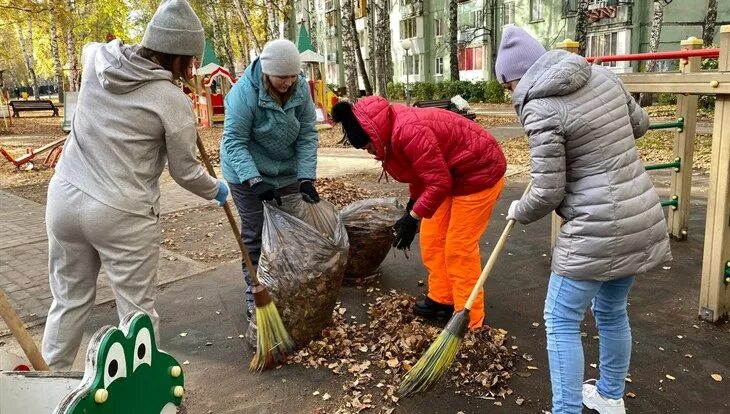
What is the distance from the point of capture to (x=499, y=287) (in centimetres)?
407

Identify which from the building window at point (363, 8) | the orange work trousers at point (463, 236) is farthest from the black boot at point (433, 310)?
the building window at point (363, 8)

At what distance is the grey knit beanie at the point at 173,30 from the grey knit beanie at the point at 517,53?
1222 millimetres

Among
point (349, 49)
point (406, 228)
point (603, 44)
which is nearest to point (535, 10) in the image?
point (603, 44)

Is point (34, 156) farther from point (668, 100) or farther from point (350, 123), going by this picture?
point (668, 100)

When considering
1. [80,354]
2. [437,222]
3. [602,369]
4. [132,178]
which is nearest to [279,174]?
[437,222]

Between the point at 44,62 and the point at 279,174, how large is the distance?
165 ft

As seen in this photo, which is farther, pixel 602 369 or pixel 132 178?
pixel 602 369

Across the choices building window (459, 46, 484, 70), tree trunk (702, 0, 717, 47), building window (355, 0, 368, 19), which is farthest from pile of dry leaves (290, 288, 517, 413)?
building window (355, 0, 368, 19)

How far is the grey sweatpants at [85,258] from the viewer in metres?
2.24

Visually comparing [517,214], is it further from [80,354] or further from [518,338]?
[80,354]

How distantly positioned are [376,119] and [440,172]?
0.42 meters

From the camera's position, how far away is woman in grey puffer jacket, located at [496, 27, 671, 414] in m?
2.03

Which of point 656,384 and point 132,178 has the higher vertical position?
point 132,178

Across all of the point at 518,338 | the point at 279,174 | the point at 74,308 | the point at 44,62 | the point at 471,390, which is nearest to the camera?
the point at 74,308
